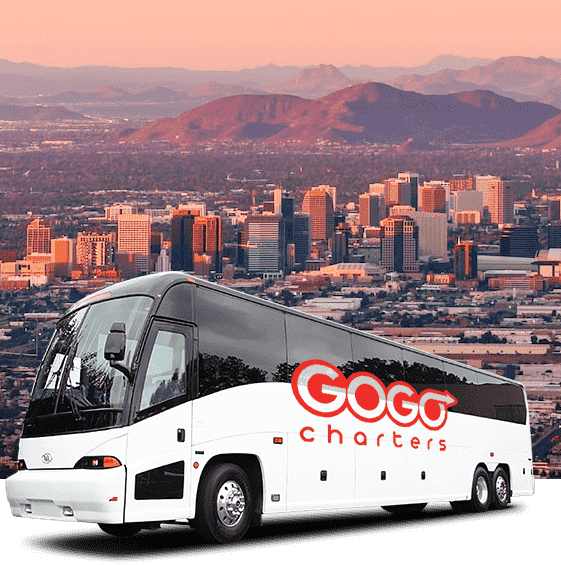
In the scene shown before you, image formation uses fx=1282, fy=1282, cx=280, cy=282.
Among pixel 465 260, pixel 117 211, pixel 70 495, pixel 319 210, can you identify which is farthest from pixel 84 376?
pixel 319 210

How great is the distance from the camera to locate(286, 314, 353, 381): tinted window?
12.6 m

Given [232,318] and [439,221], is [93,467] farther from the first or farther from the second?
[439,221]

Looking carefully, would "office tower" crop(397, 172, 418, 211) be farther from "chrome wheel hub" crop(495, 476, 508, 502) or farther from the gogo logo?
the gogo logo

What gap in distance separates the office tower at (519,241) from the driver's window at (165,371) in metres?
152

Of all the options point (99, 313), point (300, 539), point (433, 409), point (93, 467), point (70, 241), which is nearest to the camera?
point (93, 467)

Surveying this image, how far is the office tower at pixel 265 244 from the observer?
154 m

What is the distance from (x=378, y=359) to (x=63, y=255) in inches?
5387

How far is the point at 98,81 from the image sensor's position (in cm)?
18688

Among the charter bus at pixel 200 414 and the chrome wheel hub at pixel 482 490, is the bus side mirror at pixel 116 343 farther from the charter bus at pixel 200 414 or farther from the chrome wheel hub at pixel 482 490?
the chrome wheel hub at pixel 482 490

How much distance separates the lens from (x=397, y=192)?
186m

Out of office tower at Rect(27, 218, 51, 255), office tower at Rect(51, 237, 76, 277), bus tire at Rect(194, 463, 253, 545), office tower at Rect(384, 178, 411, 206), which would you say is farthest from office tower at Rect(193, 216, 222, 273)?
bus tire at Rect(194, 463, 253, 545)

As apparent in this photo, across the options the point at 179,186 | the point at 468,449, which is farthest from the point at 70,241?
the point at 468,449

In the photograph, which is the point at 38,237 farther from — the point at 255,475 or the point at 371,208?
the point at 255,475

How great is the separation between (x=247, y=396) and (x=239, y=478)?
2.47ft
